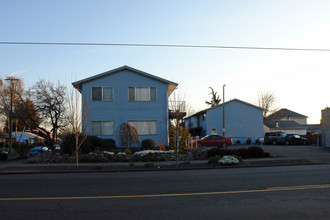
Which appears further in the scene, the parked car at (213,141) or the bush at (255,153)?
the parked car at (213,141)

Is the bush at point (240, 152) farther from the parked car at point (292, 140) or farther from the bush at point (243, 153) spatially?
the parked car at point (292, 140)

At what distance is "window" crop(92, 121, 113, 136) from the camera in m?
26.8

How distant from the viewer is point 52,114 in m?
34.6

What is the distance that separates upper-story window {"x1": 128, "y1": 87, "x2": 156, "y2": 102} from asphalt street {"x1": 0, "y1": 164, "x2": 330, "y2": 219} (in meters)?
17.1

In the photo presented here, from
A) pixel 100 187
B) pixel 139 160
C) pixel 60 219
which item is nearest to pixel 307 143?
pixel 139 160

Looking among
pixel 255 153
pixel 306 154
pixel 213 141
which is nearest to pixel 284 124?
pixel 213 141

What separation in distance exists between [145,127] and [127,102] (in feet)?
8.74

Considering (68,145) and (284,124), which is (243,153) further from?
(284,124)

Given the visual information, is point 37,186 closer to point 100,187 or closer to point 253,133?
point 100,187

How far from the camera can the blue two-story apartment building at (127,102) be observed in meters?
27.0

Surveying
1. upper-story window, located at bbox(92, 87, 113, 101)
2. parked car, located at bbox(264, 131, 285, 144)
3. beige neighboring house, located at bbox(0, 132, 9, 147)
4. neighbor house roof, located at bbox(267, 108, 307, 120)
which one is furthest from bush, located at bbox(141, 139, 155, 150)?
neighbor house roof, located at bbox(267, 108, 307, 120)

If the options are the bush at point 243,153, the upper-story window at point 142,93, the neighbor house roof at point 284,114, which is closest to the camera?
the bush at point 243,153

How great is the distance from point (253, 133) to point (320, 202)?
4133 centimetres

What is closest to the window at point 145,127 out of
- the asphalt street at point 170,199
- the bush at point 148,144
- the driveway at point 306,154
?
the bush at point 148,144
